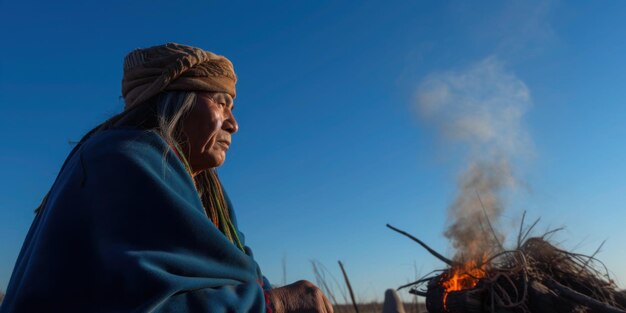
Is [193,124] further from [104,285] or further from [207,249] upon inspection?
[104,285]

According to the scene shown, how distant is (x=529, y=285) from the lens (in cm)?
537

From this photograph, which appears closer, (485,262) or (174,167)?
(174,167)

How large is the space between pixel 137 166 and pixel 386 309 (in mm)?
6203

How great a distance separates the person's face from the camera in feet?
6.93

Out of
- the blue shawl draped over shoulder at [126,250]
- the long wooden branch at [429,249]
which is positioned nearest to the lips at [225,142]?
the blue shawl draped over shoulder at [126,250]

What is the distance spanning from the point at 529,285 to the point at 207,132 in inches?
173

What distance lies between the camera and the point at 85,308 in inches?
55.1

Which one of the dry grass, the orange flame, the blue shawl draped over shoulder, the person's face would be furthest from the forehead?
the orange flame

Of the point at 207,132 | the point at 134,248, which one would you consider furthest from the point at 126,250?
the point at 207,132

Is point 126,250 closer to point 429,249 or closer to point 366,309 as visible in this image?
point 429,249

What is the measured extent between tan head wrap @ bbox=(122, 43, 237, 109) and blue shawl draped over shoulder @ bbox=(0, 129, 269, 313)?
46cm

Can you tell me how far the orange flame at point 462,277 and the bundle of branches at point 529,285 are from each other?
0.04ft

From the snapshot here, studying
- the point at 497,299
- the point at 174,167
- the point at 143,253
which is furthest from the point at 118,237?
the point at 497,299

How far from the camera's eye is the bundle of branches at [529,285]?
5238 millimetres
